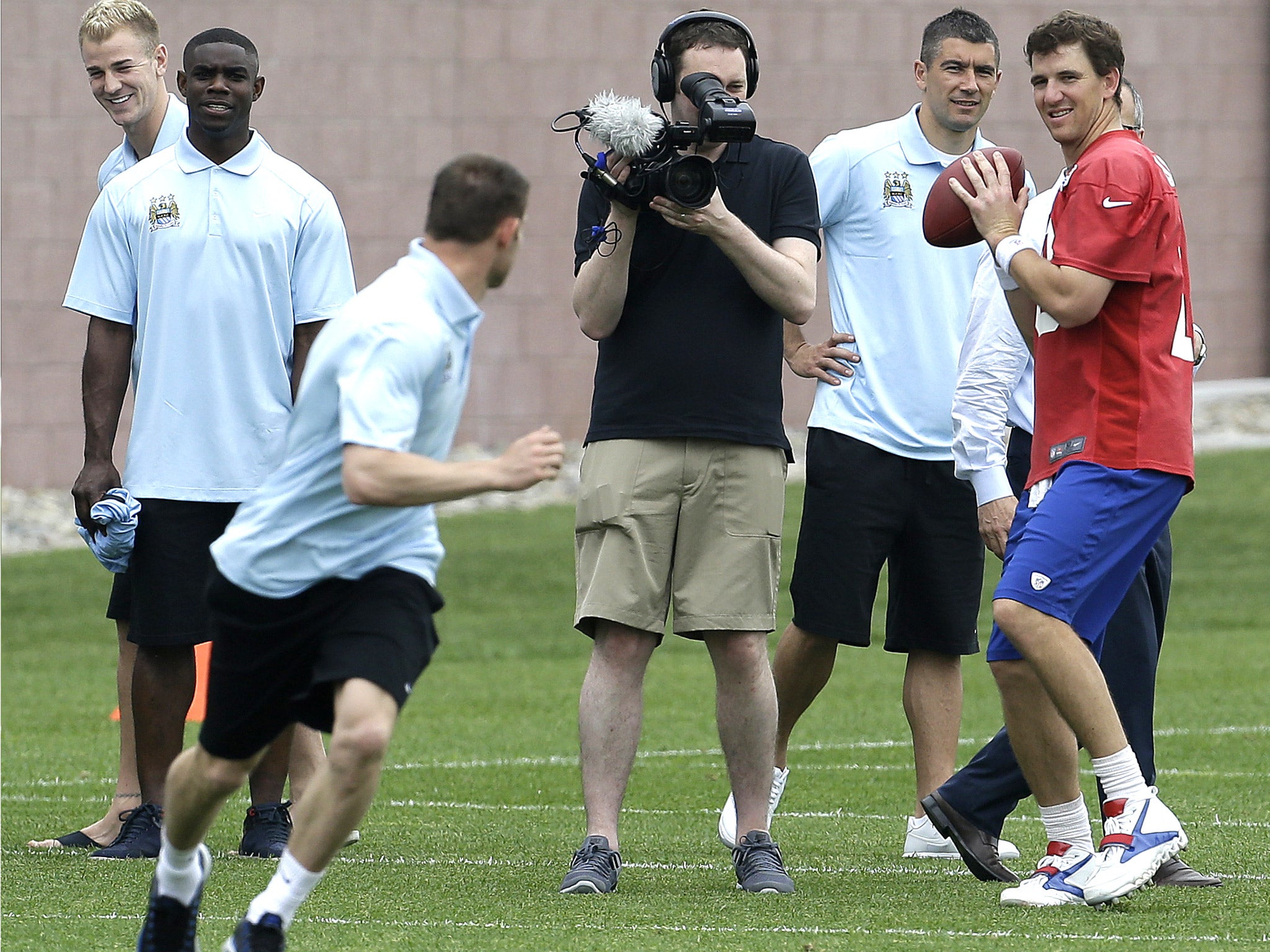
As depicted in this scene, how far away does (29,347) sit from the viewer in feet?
69.2

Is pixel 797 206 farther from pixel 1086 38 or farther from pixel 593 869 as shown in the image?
pixel 593 869

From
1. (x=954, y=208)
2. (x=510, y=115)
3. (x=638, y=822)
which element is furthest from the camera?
(x=510, y=115)

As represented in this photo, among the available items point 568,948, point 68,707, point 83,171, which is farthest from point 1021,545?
point 83,171

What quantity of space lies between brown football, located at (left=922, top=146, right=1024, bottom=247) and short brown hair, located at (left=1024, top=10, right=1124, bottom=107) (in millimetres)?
370

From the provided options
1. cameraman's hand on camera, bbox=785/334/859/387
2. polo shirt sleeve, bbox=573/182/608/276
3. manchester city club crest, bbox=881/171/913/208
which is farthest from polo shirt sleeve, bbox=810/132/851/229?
polo shirt sleeve, bbox=573/182/608/276

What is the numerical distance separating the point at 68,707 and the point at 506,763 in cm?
363

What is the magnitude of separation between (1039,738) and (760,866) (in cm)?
91

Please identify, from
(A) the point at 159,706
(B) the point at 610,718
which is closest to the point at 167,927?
(B) the point at 610,718

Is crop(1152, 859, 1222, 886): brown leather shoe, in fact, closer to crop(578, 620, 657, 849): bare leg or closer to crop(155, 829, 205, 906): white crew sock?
crop(578, 620, 657, 849): bare leg

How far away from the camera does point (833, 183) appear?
22.3 feet

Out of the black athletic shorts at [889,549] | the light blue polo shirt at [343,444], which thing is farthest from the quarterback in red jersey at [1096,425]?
the light blue polo shirt at [343,444]

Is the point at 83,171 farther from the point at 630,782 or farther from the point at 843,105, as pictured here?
the point at 630,782

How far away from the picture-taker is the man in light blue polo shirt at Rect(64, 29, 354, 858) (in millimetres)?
6281

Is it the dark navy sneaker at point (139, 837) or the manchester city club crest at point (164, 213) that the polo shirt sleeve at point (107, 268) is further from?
the dark navy sneaker at point (139, 837)
